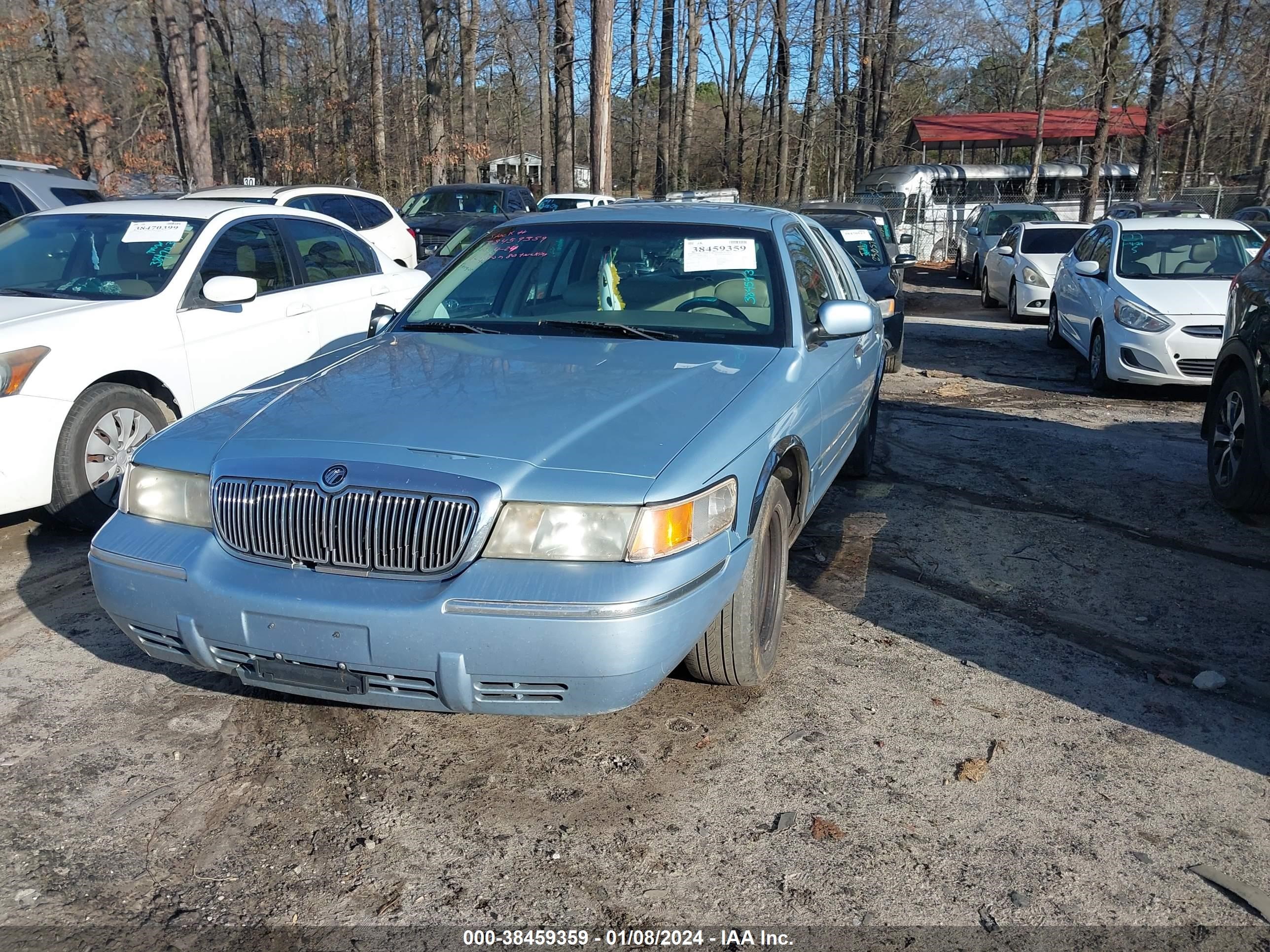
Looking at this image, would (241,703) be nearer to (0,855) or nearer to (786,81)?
(0,855)

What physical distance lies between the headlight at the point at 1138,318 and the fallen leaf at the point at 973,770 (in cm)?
704

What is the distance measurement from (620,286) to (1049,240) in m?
13.2

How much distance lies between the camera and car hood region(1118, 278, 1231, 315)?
30.3 ft

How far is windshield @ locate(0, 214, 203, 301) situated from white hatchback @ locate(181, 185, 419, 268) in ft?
16.3

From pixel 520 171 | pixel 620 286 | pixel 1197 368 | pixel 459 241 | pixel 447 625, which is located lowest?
pixel 1197 368

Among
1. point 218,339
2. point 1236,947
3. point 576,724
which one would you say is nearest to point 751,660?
point 576,724

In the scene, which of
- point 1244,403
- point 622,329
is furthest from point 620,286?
point 1244,403

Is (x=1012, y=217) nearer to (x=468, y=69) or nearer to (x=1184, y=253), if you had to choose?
(x=1184, y=253)

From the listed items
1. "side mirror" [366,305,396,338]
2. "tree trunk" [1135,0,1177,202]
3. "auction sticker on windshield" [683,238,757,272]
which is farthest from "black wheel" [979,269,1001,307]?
"side mirror" [366,305,396,338]

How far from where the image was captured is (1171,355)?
9.09 metres

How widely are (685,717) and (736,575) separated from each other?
66cm

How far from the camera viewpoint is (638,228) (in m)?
4.76

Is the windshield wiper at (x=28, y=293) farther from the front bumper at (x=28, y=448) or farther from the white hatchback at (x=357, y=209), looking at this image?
the white hatchback at (x=357, y=209)

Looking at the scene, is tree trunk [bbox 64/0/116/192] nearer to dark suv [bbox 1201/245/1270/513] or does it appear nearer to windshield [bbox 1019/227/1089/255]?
windshield [bbox 1019/227/1089/255]
